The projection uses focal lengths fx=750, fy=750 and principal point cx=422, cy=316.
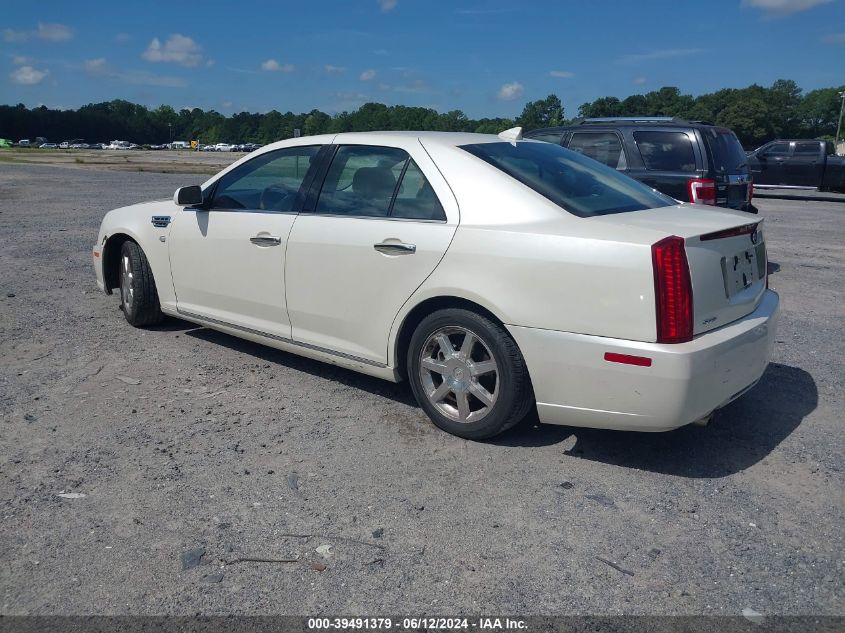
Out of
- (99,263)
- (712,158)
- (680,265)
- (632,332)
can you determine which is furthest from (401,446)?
(712,158)

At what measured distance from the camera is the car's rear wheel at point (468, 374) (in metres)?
3.78

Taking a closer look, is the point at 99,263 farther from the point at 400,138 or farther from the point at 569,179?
the point at 569,179

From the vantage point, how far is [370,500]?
3.40 meters

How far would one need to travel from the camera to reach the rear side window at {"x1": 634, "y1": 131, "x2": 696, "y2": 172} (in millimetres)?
8820

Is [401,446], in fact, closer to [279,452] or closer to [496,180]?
[279,452]

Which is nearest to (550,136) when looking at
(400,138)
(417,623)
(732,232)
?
(400,138)

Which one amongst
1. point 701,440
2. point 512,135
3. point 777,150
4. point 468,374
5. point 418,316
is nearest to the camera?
point 468,374

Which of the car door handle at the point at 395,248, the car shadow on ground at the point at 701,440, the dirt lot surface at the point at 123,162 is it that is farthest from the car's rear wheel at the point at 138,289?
the dirt lot surface at the point at 123,162

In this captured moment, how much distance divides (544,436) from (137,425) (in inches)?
89.7

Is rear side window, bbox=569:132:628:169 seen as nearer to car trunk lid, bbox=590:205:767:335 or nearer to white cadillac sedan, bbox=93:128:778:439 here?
white cadillac sedan, bbox=93:128:778:439

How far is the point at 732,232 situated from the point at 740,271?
8.2 inches

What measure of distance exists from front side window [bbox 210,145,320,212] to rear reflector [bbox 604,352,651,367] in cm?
234

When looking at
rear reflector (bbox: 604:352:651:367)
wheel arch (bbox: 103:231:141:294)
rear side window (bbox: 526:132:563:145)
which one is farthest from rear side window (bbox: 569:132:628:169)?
rear reflector (bbox: 604:352:651:367)

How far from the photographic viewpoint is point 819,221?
1595 cm
